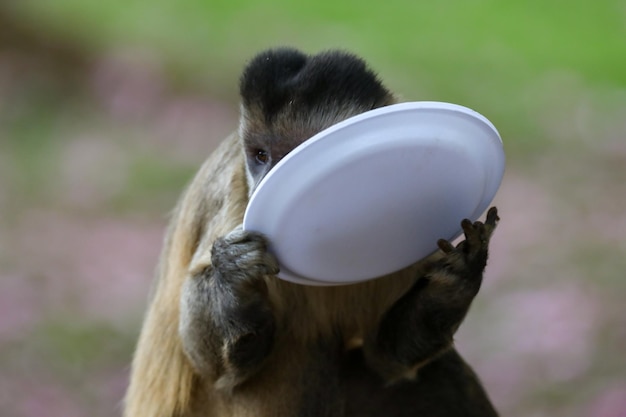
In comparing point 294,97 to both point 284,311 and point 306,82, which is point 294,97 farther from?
point 284,311

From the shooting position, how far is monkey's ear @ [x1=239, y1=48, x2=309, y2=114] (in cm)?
311

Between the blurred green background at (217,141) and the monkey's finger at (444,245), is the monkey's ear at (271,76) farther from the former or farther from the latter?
the blurred green background at (217,141)

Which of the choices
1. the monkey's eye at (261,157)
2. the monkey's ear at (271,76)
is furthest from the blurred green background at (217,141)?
the monkey's ear at (271,76)

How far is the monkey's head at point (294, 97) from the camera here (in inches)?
121

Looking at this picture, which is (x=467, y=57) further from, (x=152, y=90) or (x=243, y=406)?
(x=243, y=406)

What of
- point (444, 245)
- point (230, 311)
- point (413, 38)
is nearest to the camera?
point (444, 245)

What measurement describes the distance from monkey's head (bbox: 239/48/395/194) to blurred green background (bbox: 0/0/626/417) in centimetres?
271

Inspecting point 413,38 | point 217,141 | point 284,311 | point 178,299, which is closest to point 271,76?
point 284,311

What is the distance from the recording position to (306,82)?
3.09 m

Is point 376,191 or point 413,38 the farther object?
point 413,38

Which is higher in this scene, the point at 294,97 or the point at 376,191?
the point at 294,97

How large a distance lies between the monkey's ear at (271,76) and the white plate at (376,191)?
15.9 inches

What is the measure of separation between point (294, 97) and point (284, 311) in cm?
79

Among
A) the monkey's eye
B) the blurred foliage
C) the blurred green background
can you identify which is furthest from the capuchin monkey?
the blurred foliage
